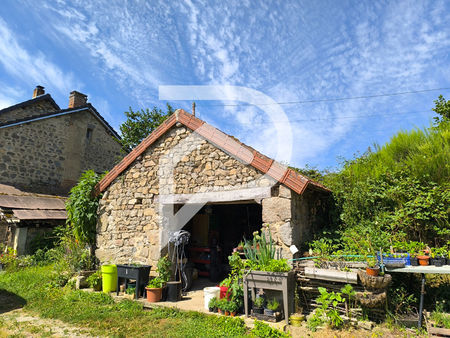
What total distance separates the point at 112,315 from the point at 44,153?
10.5 metres

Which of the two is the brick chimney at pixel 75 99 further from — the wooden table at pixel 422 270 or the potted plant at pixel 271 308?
the wooden table at pixel 422 270

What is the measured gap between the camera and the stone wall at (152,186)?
261 inches

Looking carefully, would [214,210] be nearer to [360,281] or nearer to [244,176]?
[244,176]

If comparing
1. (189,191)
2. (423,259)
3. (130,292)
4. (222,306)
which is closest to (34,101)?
(189,191)

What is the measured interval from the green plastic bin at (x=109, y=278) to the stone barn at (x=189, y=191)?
1.86 feet

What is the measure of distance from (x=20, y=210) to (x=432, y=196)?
12427 millimetres

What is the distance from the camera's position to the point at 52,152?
13500 mm

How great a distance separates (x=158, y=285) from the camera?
6250 mm

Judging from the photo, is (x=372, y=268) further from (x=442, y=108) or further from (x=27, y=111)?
(x=27, y=111)

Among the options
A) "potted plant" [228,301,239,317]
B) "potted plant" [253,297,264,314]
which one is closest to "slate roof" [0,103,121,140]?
"potted plant" [228,301,239,317]

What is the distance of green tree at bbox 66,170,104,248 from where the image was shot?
26.0ft

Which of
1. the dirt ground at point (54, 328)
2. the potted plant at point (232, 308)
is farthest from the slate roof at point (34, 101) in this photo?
the potted plant at point (232, 308)

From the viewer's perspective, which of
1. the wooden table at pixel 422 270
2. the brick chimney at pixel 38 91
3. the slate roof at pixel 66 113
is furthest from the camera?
the brick chimney at pixel 38 91

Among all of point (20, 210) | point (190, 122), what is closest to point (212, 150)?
point (190, 122)
